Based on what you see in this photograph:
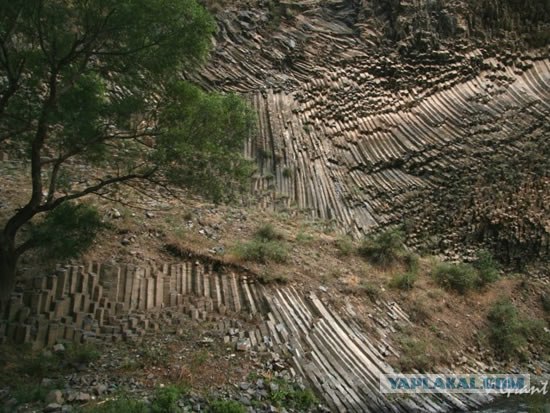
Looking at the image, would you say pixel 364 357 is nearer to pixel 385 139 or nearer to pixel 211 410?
pixel 211 410

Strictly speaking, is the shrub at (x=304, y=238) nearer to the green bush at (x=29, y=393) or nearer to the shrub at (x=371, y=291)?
the shrub at (x=371, y=291)

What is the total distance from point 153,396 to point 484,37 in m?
17.4

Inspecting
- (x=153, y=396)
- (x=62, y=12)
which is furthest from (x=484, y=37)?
(x=153, y=396)

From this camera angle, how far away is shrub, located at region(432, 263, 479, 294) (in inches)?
492

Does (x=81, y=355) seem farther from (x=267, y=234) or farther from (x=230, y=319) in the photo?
(x=267, y=234)

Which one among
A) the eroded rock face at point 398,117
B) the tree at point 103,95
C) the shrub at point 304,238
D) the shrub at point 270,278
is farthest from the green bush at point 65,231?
the eroded rock face at point 398,117

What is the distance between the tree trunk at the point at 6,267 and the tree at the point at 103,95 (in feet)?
0.04

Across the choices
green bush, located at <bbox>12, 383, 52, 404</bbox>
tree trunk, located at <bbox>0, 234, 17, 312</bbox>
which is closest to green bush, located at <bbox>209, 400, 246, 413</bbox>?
green bush, located at <bbox>12, 383, 52, 404</bbox>

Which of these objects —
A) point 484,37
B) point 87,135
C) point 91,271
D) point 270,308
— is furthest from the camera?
point 484,37

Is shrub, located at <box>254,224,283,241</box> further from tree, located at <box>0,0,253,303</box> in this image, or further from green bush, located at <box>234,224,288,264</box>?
tree, located at <box>0,0,253,303</box>

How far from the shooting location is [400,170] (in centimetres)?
1616

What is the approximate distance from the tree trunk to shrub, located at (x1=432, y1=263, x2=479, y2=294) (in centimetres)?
949

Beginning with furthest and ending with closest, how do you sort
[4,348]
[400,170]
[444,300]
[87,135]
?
1. [400,170]
2. [444,300]
3. [4,348]
4. [87,135]

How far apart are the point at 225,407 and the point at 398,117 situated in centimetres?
1291
